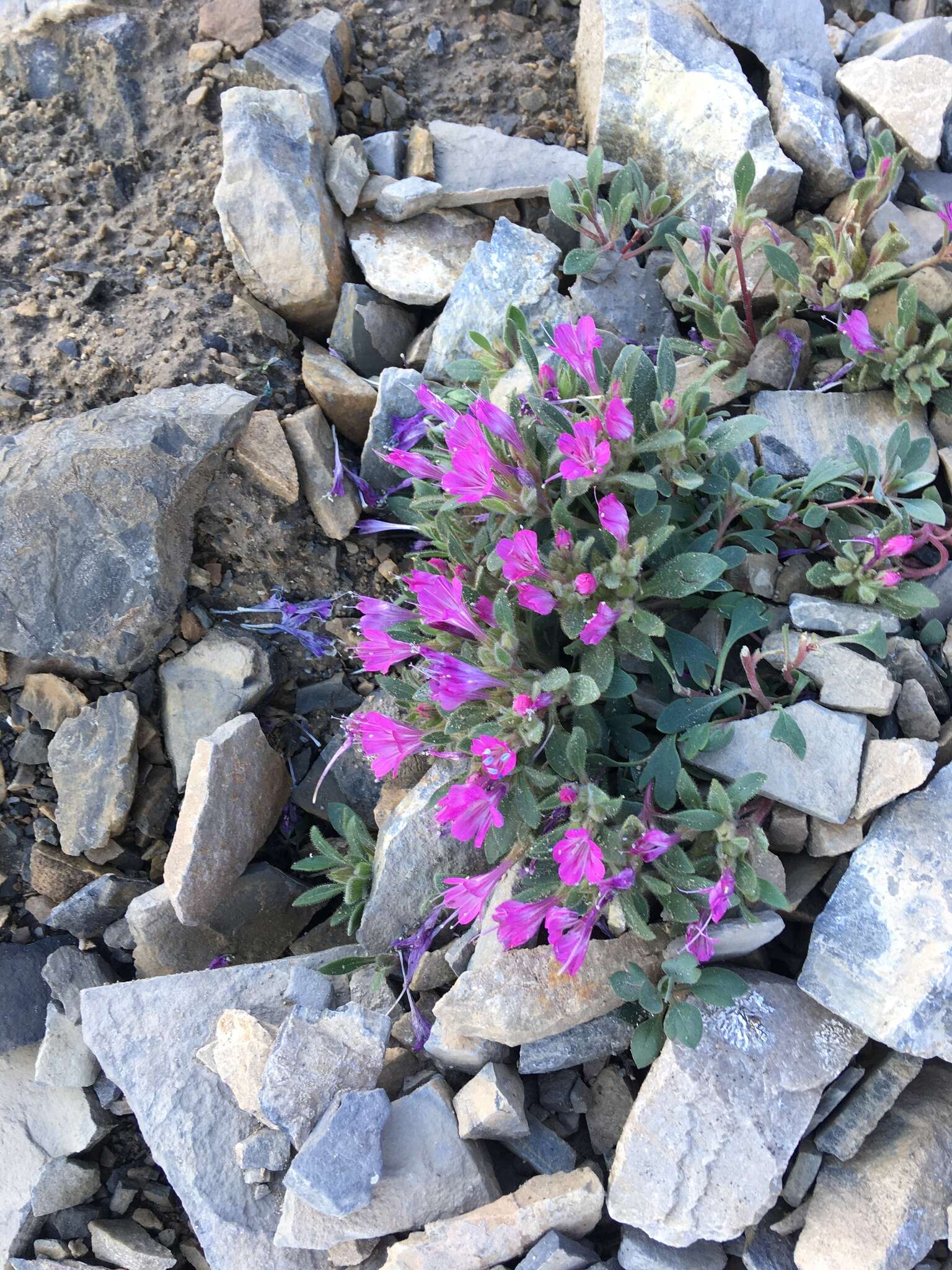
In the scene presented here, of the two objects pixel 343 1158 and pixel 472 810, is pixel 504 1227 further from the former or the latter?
pixel 472 810

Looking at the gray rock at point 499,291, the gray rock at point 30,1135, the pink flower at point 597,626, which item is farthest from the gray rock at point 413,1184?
the gray rock at point 499,291

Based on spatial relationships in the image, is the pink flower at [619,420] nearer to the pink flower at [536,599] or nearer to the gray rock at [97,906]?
the pink flower at [536,599]

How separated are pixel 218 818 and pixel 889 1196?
2.12 metres

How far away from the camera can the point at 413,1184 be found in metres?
2.63

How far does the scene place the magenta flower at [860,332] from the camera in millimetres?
3189

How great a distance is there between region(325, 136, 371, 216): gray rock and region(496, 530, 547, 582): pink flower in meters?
1.93

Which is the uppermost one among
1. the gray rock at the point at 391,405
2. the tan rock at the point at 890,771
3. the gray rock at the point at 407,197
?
the gray rock at the point at 407,197

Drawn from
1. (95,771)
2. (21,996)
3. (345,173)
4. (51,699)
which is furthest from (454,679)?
(345,173)

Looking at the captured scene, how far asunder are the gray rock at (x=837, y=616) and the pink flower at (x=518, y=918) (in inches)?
42.5

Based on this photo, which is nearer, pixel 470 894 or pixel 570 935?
pixel 570 935

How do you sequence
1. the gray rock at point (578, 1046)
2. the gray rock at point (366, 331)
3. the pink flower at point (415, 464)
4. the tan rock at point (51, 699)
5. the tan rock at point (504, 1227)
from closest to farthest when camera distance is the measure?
the tan rock at point (504, 1227), the gray rock at point (578, 1046), the pink flower at point (415, 464), the tan rock at point (51, 699), the gray rock at point (366, 331)

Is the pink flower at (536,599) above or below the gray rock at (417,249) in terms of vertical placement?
below

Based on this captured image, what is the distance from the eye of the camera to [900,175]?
3.73 m

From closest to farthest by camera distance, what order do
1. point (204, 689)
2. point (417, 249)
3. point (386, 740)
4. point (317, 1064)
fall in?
point (317, 1064), point (386, 740), point (204, 689), point (417, 249)
